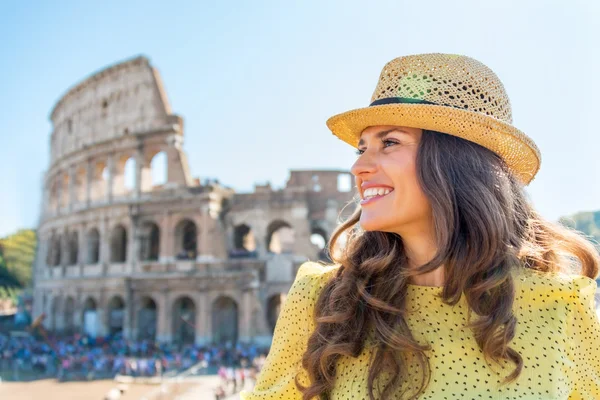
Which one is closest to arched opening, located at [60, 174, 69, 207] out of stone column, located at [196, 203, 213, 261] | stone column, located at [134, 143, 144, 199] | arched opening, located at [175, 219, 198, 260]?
stone column, located at [134, 143, 144, 199]

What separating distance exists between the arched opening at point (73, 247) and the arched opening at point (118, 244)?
324 centimetres

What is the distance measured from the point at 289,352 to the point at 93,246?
26792 mm

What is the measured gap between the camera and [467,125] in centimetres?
165

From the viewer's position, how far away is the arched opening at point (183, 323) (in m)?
22.9

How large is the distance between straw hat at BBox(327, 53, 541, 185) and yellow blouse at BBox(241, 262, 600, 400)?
0.47m

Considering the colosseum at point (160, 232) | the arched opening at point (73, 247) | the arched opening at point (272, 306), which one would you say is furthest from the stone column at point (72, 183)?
the arched opening at point (272, 306)

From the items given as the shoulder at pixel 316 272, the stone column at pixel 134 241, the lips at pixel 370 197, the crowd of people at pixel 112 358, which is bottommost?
the crowd of people at pixel 112 358

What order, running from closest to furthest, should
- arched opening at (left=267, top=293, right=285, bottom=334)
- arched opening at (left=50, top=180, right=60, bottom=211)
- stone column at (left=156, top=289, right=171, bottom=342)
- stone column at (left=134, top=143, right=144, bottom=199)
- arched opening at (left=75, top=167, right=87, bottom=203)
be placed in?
stone column at (left=156, top=289, right=171, bottom=342) < arched opening at (left=267, top=293, right=285, bottom=334) < stone column at (left=134, top=143, right=144, bottom=199) < arched opening at (left=75, top=167, right=87, bottom=203) < arched opening at (left=50, top=180, right=60, bottom=211)

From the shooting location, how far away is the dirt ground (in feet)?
54.8

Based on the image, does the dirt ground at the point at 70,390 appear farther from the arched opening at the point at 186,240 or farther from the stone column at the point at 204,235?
the arched opening at the point at 186,240

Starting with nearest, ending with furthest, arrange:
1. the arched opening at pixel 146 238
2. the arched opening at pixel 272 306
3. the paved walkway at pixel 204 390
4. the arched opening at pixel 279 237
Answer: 1. the paved walkway at pixel 204 390
2. the arched opening at pixel 272 306
3. the arched opening at pixel 279 237
4. the arched opening at pixel 146 238

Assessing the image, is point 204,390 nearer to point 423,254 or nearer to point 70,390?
point 70,390

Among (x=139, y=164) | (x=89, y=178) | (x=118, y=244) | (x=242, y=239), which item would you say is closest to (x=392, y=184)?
(x=242, y=239)

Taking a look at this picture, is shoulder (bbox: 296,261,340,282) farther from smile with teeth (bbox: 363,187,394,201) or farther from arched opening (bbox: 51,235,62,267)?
arched opening (bbox: 51,235,62,267)
